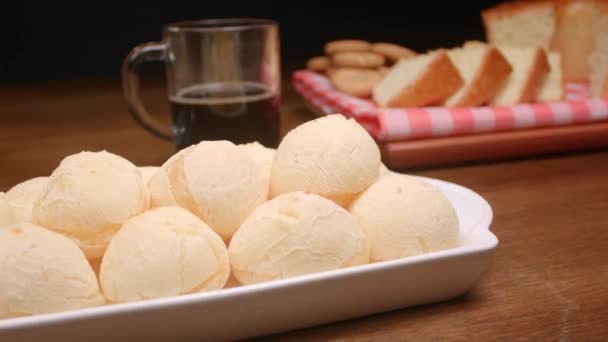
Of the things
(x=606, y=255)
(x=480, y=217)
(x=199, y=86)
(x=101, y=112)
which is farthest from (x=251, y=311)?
(x=101, y=112)

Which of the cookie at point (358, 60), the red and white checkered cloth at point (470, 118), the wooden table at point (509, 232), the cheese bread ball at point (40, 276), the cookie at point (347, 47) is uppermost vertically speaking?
the cookie at point (347, 47)

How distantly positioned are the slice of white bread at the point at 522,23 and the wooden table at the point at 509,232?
608mm

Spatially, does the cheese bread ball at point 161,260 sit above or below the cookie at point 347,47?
below

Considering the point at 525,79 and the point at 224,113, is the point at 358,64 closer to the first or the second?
the point at 525,79

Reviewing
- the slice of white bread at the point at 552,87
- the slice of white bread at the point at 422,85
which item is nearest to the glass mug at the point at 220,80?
the slice of white bread at the point at 422,85

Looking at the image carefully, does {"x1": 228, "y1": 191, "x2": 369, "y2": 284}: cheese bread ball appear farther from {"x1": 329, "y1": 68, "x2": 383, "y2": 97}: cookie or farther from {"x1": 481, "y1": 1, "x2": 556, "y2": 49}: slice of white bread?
{"x1": 481, "y1": 1, "x2": 556, "y2": 49}: slice of white bread

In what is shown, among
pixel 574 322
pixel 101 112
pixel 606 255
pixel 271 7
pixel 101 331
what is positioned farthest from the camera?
pixel 271 7

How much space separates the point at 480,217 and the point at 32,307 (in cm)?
41

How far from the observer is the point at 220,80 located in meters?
1.06

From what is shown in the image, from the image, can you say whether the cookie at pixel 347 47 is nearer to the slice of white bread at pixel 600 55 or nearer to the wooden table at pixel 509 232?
the wooden table at pixel 509 232

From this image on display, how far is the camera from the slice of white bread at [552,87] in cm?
134

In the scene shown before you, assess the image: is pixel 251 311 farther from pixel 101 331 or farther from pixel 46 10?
pixel 46 10

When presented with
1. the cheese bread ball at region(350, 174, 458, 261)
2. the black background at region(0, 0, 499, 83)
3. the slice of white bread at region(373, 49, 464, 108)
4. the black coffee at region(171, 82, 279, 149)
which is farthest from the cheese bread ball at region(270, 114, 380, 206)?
the black background at region(0, 0, 499, 83)

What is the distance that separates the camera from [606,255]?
2.21 feet
